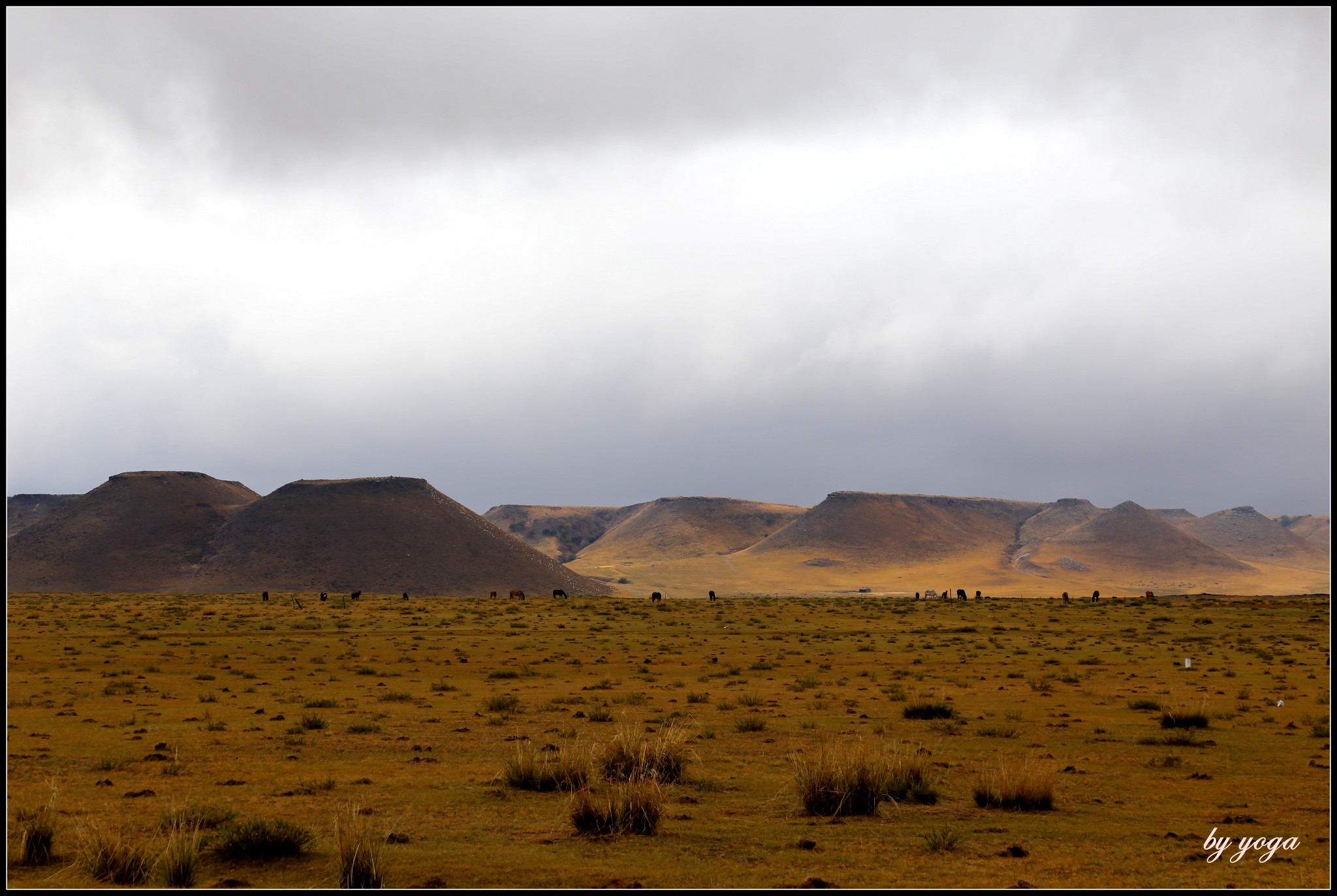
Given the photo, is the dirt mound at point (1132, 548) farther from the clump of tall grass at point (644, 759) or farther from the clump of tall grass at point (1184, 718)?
the clump of tall grass at point (644, 759)

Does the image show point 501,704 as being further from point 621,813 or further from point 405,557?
point 405,557

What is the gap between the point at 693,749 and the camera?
1580 cm

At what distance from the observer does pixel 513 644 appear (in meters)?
40.8

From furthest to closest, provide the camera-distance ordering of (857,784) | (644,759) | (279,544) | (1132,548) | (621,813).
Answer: (1132,548) < (279,544) < (644,759) < (857,784) < (621,813)

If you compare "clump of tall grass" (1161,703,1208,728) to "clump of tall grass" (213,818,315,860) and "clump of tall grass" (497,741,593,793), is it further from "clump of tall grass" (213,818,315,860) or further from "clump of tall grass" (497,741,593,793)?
"clump of tall grass" (213,818,315,860)

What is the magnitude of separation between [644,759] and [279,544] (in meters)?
120

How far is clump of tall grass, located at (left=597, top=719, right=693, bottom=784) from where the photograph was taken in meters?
12.8

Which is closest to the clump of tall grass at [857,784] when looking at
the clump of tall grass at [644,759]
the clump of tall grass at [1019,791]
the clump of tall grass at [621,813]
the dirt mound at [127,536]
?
the clump of tall grass at [1019,791]

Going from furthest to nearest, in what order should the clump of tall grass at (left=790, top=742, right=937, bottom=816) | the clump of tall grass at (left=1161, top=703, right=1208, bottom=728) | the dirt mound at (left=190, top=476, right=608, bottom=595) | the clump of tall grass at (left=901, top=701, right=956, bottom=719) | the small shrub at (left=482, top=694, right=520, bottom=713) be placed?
the dirt mound at (left=190, top=476, right=608, bottom=595), the small shrub at (left=482, top=694, right=520, bottom=713), the clump of tall grass at (left=901, top=701, right=956, bottom=719), the clump of tall grass at (left=1161, top=703, right=1208, bottom=728), the clump of tall grass at (left=790, top=742, right=937, bottom=816)

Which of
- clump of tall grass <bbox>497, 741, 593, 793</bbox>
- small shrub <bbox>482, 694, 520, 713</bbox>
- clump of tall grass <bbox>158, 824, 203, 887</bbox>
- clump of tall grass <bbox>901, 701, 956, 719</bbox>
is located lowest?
small shrub <bbox>482, 694, 520, 713</bbox>

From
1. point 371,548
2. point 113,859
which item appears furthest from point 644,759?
point 371,548

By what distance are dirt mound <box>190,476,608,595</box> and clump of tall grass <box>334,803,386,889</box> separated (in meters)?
108

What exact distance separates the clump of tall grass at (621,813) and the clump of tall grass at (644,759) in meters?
1.30

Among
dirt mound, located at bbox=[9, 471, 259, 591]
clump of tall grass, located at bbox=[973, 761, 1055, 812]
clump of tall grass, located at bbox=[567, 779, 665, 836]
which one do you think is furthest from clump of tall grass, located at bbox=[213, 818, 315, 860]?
dirt mound, located at bbox=[9, 471, 259, 591]
